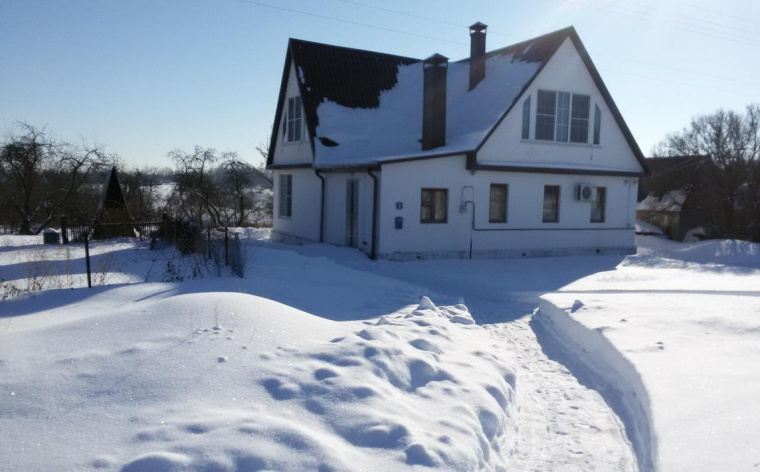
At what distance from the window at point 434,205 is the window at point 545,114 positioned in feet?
13.6

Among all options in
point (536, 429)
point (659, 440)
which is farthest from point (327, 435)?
point (659, 440)

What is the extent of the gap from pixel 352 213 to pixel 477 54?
8.44 metres

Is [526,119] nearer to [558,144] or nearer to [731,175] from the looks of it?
[558,144]

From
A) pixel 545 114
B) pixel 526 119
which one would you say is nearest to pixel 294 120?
pixel 526 119

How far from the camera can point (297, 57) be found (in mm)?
19625

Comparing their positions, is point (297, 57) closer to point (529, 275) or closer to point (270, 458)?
point (529, 275)

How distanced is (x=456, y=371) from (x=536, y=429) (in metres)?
1.06

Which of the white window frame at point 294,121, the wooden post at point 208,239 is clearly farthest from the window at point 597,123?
the wooden post at point 208,239

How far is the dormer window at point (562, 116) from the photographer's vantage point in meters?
17.8

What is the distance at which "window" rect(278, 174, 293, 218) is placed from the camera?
822 inches

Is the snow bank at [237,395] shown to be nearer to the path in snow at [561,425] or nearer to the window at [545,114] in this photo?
the path in snow at [561,425]

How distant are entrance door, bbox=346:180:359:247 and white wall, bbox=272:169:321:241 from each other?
6.16ft

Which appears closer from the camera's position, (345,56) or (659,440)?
(659,440)

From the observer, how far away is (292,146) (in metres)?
20.6
